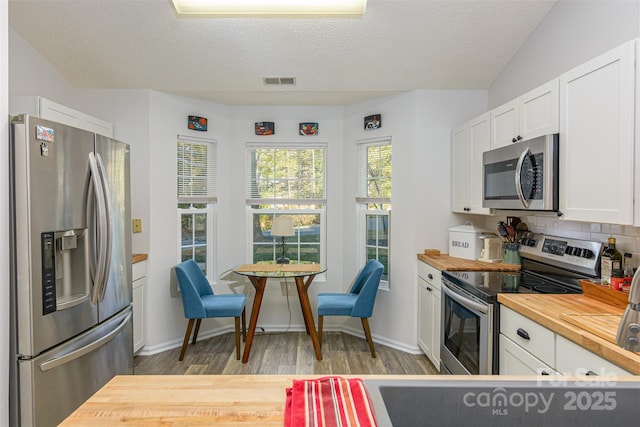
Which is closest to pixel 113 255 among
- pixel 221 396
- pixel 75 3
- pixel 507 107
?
pixel 221 396

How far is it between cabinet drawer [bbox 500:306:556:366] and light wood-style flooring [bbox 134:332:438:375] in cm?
122

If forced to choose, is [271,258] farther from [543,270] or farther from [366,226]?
[543,270]

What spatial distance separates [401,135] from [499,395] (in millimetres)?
2846

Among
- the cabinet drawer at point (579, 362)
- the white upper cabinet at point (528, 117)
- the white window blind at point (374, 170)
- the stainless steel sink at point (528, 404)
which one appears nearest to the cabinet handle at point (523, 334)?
the cabinet drawer at point (579, 362)

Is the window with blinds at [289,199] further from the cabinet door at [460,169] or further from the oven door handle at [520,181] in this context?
the oven door handle at [520,181]

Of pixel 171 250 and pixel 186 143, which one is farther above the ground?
pixel 186 143

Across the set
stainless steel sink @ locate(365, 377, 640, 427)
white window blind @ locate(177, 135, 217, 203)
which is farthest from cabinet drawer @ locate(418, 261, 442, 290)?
white window blind @ locate(177, 135, 217, 203)

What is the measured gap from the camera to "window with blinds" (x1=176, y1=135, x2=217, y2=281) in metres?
3.53

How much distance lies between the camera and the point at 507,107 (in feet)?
7.95

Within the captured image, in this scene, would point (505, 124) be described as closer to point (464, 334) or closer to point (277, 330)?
point (464, 334)

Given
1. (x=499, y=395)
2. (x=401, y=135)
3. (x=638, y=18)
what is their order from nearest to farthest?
(x=499, y=395) < (x=638, y=18) < (x=401, y=135)

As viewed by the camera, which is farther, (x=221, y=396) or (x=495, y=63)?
(x=495, y=63)

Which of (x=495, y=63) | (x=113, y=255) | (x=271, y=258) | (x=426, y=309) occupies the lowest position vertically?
(x=426, y=309)

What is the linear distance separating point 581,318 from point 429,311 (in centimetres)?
153
